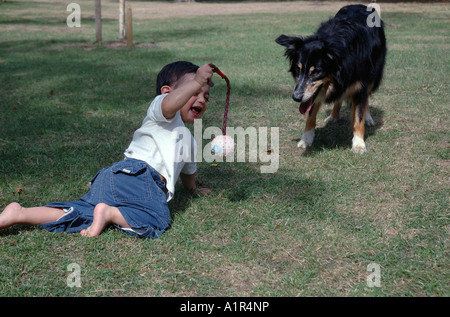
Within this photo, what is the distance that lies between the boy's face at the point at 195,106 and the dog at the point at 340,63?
1131mm

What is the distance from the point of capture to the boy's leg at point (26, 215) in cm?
309

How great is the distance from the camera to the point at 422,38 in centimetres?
1278

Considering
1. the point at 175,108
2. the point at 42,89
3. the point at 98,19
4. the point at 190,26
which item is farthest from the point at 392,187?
the point at 190,26

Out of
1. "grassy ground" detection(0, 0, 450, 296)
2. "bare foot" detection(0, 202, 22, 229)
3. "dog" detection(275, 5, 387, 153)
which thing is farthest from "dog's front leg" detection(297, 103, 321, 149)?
"bare foot" detection(0, 202, 22, 229)

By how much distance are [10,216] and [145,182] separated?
0.96 meters

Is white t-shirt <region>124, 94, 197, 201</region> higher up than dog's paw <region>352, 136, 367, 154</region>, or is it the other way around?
white t-shirt <region>124, 94, 197, 201</region>

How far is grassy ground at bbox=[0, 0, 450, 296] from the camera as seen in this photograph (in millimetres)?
2748

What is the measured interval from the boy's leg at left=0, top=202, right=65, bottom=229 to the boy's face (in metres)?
1.16

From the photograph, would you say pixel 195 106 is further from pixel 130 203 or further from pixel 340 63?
pixel 340 63

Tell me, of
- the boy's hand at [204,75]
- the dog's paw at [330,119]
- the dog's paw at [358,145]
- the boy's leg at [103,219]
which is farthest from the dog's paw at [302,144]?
the boy's leg at [103,219]

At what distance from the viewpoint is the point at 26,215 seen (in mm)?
3143

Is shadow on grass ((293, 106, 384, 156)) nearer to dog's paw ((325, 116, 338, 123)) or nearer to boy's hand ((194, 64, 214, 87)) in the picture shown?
dog's paw ((325, 116, 338, 123))

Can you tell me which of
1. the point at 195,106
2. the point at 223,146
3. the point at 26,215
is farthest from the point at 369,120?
the point at 26,215
